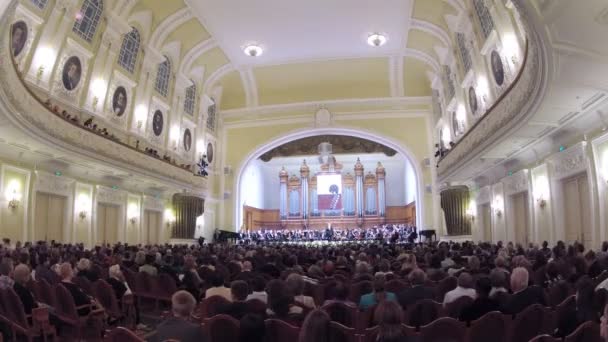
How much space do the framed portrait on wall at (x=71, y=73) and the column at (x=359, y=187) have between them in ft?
76.5

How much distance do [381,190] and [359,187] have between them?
1644mm

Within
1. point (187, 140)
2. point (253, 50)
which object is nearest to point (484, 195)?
point (253, 50)

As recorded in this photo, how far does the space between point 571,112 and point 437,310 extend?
823 centimetres

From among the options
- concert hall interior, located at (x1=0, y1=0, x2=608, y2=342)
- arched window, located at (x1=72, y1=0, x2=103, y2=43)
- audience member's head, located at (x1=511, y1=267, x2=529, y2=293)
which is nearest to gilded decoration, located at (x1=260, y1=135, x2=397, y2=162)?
concert hall interior, located at (x1=0, y1=0, x2=608, y2=342)

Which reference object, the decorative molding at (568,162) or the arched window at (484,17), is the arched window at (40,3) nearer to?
the arched window at (484,17)

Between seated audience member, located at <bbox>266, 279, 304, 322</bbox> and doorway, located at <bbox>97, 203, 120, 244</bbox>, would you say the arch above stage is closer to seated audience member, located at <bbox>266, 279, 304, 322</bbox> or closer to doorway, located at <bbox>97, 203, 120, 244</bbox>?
doorway, located at <bbox>97, 203, 120, 244</bbox>

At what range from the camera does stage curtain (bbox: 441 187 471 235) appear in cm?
1977

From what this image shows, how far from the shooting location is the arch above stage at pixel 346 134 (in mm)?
26000

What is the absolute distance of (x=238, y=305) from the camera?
419 cm

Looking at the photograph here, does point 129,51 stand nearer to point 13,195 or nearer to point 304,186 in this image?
point 13,195

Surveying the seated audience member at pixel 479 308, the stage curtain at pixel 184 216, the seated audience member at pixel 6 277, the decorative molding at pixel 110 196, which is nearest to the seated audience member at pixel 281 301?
the seated audience member at pixel 479 308

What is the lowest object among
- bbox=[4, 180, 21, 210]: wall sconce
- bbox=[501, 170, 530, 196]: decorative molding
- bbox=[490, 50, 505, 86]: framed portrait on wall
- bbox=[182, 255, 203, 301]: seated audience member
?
bbox=[182, 255, 203, 301]: seated audience member

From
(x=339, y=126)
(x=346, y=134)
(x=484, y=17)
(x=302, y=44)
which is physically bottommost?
(x=346, y=134)

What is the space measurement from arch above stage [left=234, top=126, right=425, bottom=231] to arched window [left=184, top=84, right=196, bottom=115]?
4.51 m
